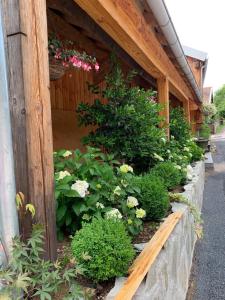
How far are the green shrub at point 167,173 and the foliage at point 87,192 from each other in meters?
1.02

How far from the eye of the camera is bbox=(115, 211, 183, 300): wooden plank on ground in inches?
54.9

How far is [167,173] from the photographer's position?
11.8ft

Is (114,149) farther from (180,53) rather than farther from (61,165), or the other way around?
(180,53)

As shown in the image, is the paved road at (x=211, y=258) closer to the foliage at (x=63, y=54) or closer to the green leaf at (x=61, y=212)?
the green leaf at (x=61, y=212)

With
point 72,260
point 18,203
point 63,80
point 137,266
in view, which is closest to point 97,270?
point 72,260

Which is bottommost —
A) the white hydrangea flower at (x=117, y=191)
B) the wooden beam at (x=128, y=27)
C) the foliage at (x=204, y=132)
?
the white hydrangea flower at (x=117, y=191)

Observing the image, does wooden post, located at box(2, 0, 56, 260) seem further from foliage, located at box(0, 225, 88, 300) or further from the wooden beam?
the wooden beam

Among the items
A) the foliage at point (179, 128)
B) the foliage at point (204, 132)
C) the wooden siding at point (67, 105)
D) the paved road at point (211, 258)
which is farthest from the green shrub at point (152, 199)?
the foliage at point (204, 132)

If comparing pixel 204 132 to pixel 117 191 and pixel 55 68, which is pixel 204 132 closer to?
pixel 55 68

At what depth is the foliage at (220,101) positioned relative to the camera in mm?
35928

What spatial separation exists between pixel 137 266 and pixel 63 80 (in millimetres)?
3352

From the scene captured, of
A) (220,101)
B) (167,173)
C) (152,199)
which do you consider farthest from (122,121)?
(220,101)

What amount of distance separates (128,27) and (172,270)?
202cm

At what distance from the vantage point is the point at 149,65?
151 inches
